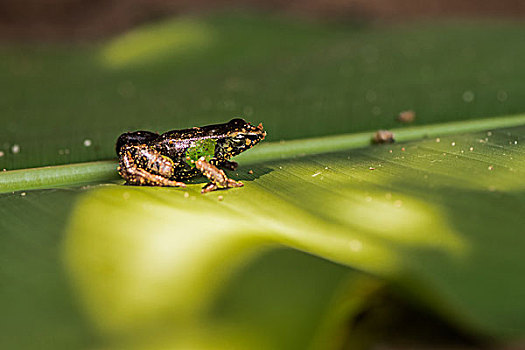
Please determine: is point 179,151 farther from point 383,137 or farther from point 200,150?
point 383,137

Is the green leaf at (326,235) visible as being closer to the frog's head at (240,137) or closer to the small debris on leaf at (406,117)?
the frog's head at (240,137)

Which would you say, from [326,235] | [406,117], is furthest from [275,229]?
[406,117]

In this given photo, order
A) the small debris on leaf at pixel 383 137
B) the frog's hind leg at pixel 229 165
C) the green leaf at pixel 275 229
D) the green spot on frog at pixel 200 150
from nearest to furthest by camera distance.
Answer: the green leaf at pixel 275 229 < the green spot on frog at pixel 200 150 < the frog's hind leg at pixel 229 165 < the small debris on leaf at pixel 383 137

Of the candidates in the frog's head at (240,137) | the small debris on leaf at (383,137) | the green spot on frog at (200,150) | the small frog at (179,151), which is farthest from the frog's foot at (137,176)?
the small debris on leaf at (383,137)

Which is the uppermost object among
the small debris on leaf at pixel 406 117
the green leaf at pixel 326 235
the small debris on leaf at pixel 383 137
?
the small debris on leaf at pixel 406 117

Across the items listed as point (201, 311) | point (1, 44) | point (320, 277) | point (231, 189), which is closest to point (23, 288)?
point (201, 311)

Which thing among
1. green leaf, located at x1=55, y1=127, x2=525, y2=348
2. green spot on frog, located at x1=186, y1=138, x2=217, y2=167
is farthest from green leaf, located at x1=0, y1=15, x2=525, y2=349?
green spot on frog, located at x1=186, y1=138, x2=217, y2=167
